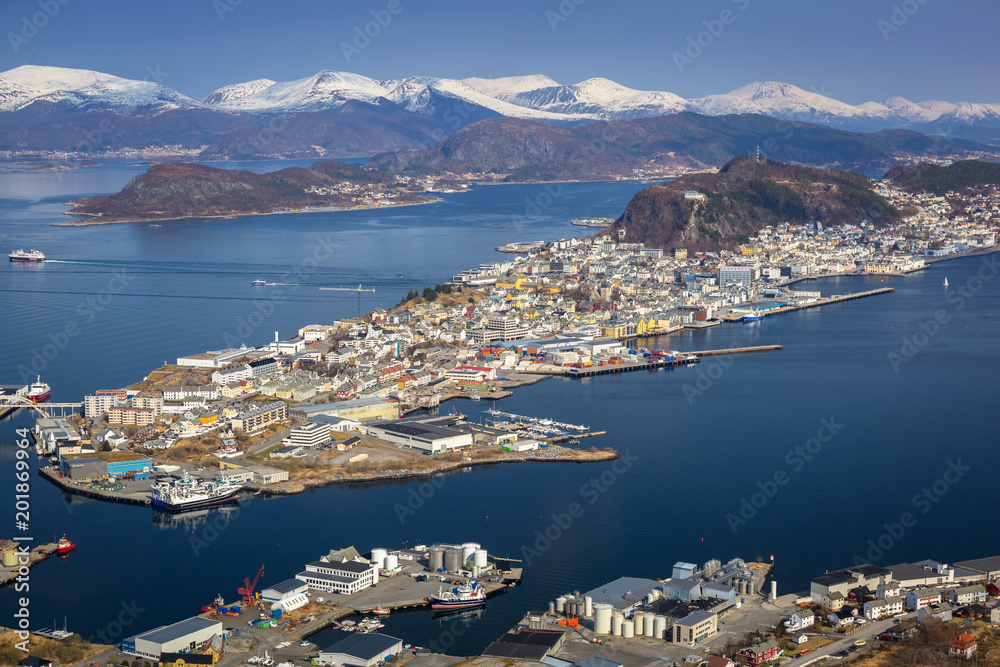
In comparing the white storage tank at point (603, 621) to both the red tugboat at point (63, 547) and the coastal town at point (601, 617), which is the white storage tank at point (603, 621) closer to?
the coastal town at point (601, 617)

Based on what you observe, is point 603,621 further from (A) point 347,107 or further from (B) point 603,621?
(A) point 347,107

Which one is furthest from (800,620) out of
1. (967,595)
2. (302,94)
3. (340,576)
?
(302,94)

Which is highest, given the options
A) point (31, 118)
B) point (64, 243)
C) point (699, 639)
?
point (31, 118)

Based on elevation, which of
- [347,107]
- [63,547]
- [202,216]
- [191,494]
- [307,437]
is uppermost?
[347,107]

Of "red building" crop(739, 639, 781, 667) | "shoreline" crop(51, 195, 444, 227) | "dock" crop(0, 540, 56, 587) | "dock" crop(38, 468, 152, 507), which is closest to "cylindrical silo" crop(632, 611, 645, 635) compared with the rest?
"red building" crop(739, 639, 781, 667)

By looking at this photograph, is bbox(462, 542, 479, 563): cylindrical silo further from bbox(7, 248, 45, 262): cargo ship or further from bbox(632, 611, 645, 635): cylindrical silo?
bbox(7, 248, 45, 262): cargo ship

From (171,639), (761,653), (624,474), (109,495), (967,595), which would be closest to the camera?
(761,653)

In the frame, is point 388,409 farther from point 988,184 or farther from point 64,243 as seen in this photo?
point 988,184

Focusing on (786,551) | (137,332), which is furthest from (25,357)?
(786,551)
